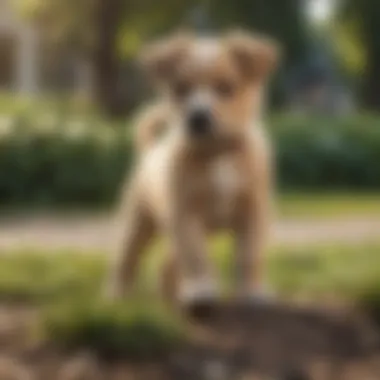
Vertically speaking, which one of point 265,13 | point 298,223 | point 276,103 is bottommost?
point 298,223

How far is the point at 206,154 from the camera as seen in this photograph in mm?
1131

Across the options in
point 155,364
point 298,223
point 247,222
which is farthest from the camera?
point 298,223

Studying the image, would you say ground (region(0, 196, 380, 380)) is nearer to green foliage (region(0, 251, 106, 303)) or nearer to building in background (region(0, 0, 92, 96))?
green foliage (region(0, 251, 106, 303))

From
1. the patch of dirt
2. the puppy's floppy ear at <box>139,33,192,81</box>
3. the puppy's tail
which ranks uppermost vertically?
the puppy's floppy ear at <box>139,33,192,81</box>

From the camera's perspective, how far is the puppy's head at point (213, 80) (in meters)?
1.09

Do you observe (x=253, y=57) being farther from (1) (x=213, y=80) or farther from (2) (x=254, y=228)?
(2) (x=254, y=228)

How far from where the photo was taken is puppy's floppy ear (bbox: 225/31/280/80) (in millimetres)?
1116

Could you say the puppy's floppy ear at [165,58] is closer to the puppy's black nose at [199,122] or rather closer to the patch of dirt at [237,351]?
the puppy's black nose at [199,122]

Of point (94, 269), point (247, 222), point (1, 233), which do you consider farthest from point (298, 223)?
point (1, 233)

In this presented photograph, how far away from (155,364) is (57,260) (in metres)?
0.24

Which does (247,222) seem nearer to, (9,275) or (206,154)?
(206,154)

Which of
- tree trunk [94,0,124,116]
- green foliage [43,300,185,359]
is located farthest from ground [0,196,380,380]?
tree trunk [94,0,124,116]

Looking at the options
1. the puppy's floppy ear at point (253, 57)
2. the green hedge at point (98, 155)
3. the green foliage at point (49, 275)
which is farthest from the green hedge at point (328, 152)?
the green foliage at point (49, 275)

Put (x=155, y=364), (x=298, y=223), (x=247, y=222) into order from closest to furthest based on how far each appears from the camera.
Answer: (x=155, y=364), (x=247, y=222), (x=298, y=223)
